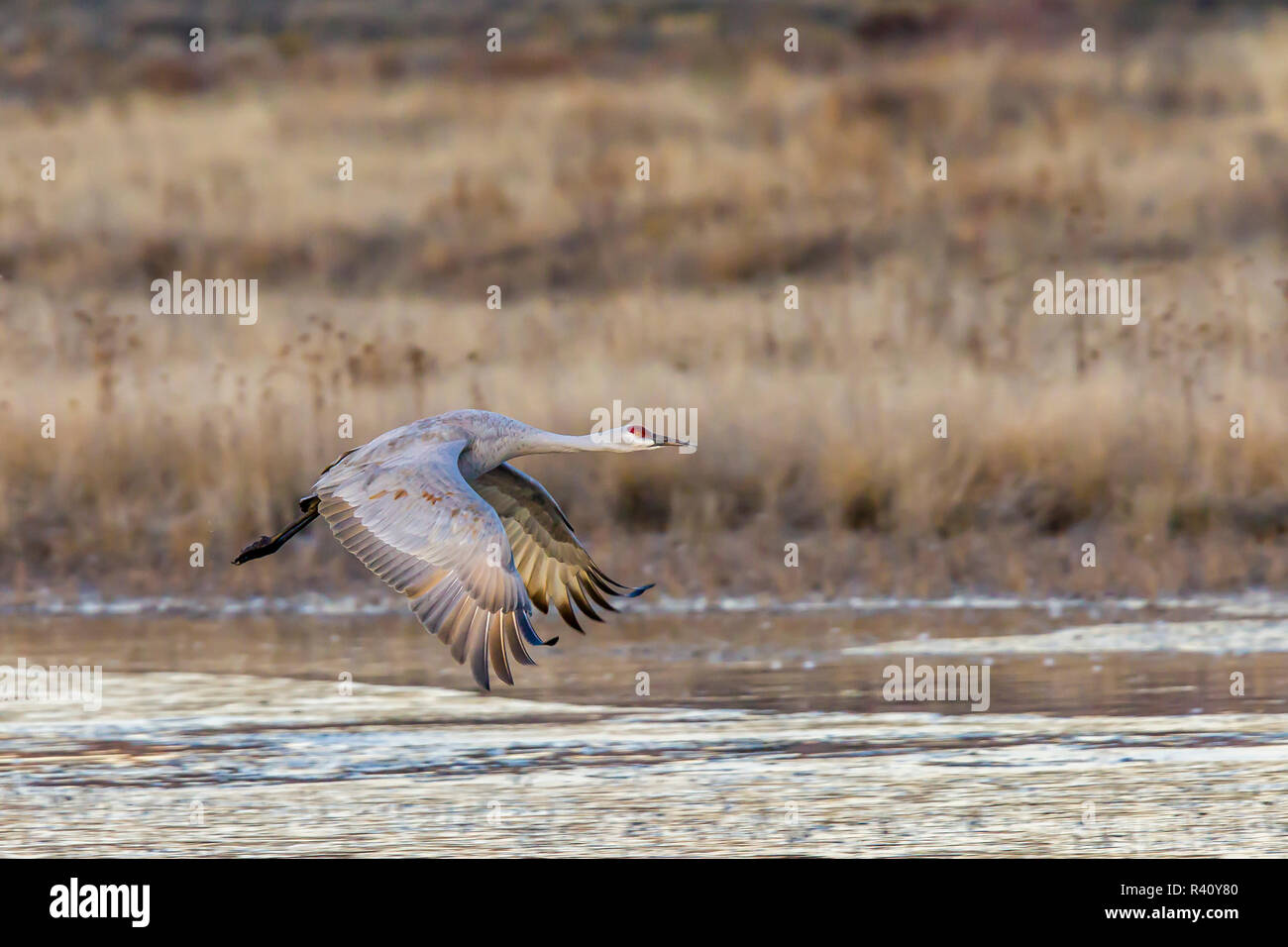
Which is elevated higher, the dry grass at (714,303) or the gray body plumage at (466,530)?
the dry grass at (714,303)

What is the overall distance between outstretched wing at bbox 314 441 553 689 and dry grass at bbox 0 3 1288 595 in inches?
227

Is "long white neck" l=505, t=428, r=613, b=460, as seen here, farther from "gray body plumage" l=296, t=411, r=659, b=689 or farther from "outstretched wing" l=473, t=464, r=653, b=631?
"outstretched wing" l=473, t=464, r=653, b=631

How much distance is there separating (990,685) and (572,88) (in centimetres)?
1866

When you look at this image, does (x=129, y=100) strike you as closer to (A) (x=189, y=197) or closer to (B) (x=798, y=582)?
(A) (x=189, y=197)

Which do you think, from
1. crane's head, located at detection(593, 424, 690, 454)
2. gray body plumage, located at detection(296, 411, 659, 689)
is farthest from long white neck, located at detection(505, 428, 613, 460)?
crane's head, located at detection(593, 424, 690, 454)

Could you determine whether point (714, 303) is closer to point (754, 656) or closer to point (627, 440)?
point (754, 656)

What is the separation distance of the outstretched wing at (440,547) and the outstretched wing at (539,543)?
537mm

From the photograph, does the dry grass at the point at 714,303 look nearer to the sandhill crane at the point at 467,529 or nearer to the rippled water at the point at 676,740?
the rippled water at the point at 676,740

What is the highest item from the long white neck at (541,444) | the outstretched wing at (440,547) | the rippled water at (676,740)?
the long white neck at (541,444)

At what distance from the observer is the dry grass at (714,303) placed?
15.5 m

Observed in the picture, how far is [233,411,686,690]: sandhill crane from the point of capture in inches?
344

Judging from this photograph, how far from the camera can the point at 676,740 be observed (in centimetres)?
1080

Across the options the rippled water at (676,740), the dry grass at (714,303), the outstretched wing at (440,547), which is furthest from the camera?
the dry grass at (714,303)

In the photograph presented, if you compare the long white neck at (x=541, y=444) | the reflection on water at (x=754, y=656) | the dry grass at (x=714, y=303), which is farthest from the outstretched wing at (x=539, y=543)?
the dry grass at (x=714, y=303)
